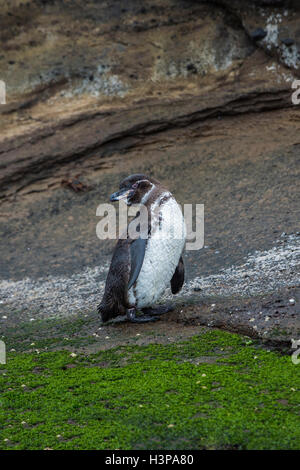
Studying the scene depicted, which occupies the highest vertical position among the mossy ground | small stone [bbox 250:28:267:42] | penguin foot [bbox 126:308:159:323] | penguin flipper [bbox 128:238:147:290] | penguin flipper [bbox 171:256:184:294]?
small stone [bbox 250:28:267:42]

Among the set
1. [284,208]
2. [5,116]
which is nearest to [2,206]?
[5,116]

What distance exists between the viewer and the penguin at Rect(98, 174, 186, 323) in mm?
5543

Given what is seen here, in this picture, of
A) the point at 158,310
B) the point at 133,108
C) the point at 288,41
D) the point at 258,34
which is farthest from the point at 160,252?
the point at 258,34

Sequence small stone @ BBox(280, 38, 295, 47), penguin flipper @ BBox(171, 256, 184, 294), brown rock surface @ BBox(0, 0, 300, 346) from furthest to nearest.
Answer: small stone @ BBox(280, 38, 295, 47)
brown rock surface @ BBox(0, 0, 300, 346)
penguin flipper @ BBox(171, 256, 184, 294)

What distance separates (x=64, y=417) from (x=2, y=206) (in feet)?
20.6

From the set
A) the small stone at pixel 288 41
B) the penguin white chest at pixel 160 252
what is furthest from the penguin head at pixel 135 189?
the small stone at pixel 288 41

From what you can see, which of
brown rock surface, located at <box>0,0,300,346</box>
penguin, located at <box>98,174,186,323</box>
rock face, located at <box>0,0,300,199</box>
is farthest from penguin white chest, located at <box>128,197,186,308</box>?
rock face, located at <box>0,0,300,199</box>

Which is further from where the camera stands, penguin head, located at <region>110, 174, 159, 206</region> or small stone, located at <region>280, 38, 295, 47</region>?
small stone, located at <region>280, 38, 295, 47</region>

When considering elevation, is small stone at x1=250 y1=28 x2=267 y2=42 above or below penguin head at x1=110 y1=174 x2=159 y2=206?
above

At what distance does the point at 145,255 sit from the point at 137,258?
7 cm

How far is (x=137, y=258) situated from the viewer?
553cm

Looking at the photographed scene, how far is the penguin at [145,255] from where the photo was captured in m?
5.54

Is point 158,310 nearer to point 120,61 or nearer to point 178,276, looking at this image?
point 178,276

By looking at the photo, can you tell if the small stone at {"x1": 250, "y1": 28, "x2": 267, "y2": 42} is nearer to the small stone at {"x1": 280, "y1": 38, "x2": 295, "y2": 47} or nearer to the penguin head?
the small stone at {"x1": 280, "y1": 38, "x2": 295, "y2": 47}
